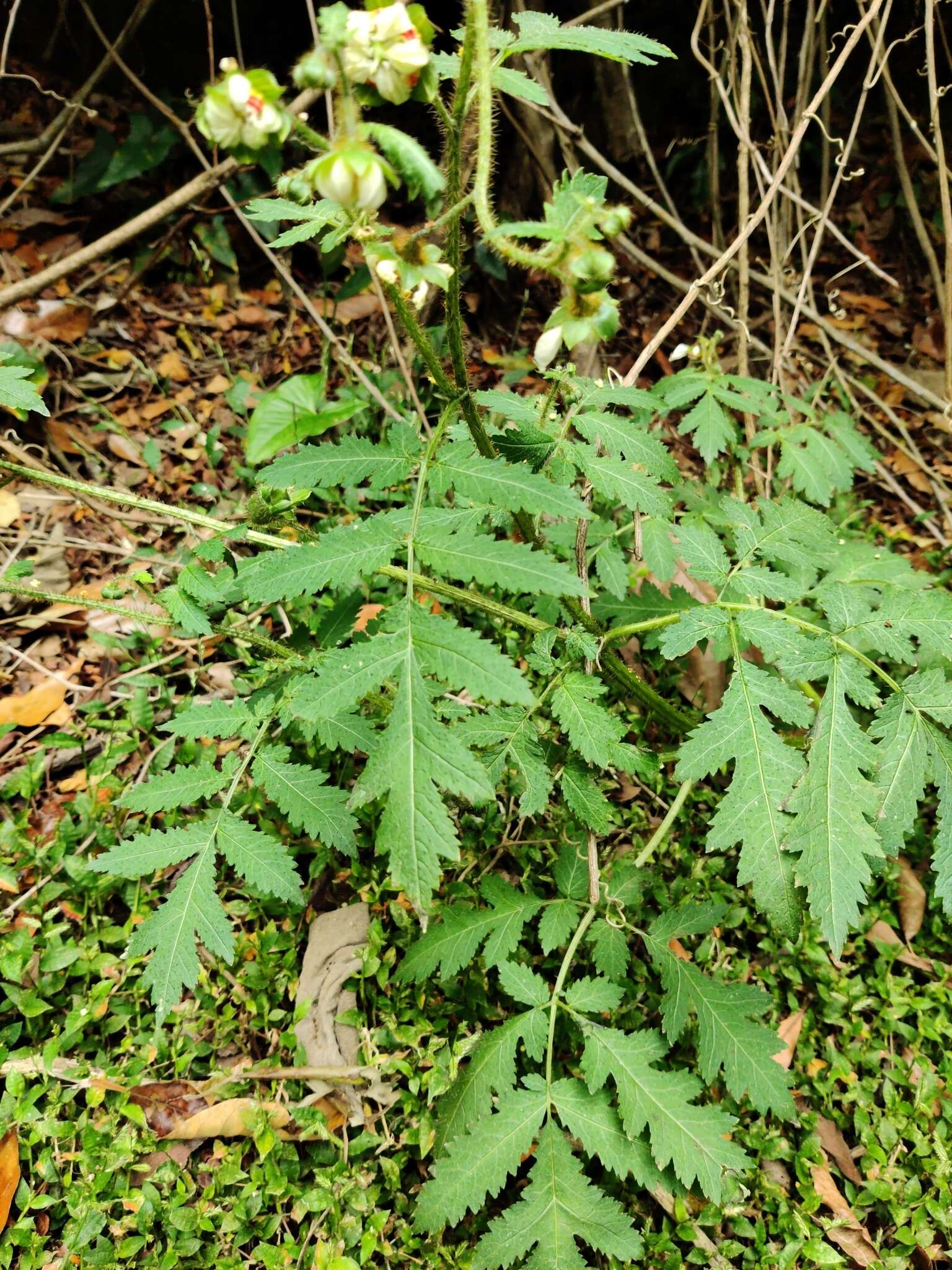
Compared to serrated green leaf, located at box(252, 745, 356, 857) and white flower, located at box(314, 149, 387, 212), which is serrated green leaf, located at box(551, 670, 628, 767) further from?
white flower, located at box(314, 149, 387, 212)

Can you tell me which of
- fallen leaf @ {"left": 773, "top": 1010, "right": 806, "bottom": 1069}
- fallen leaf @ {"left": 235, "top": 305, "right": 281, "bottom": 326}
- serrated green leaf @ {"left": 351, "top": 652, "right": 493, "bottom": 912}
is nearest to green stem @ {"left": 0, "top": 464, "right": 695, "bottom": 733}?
serrated green leaf @ {"left": 351, "top": 652, "right": 493, "bottom": 912}

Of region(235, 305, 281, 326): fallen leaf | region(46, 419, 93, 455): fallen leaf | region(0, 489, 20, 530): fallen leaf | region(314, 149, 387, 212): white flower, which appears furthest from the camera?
region(235, 305, 281, 326): fallen leaf

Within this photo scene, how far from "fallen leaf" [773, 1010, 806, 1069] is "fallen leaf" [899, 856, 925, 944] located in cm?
42

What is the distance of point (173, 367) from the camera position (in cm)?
355

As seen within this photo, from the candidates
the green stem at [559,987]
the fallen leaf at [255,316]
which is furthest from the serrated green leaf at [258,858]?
the fallen leaf at [255,316]

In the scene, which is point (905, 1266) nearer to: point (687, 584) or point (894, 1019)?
point (894, 1019)

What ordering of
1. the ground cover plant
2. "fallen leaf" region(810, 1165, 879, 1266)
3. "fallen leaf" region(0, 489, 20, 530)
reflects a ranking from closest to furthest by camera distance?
the ground cover plant < "fallen leaf" region(810, 1165, 879, 1266) < "fallen leaf" region(0, 489, 20, 530)

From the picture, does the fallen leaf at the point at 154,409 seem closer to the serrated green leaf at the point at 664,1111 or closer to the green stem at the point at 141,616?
the green stem at the point at 141,616

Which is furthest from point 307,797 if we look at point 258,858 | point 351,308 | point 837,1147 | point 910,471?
point 910,471

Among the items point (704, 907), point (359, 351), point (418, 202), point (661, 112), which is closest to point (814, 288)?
point (661, 112)

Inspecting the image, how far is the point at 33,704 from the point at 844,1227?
106 inches

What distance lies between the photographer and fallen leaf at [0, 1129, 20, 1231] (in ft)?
6.17

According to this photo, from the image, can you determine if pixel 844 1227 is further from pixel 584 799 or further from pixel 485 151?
pixel 485 151

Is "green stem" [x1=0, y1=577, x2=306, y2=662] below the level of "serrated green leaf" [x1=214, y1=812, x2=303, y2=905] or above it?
above
